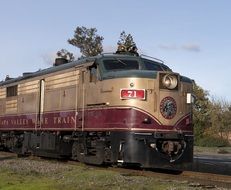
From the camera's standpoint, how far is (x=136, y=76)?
15422 mm

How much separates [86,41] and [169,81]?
159 feet

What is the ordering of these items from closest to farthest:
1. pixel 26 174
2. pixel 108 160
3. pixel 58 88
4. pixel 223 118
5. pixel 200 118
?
pixel 26 174, pixel 108 160, pixel 58 88, pixel 200 118, pixel 223 118

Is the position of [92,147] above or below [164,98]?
below

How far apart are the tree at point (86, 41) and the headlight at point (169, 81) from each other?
4721cm

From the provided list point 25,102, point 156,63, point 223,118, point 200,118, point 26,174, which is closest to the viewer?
point 26,174

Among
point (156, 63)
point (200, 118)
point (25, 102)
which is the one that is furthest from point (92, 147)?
point (200, 118)

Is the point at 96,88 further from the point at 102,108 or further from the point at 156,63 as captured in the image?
the point at 156,63

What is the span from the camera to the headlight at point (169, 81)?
51.5 feet

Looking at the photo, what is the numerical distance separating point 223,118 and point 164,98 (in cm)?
6110

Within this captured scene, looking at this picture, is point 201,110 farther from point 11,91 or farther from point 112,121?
point 112,121

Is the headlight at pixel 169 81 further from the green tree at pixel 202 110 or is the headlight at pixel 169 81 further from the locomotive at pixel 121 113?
the green tree at pixel 202 110

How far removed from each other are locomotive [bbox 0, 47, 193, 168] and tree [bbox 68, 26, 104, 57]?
43224 mm

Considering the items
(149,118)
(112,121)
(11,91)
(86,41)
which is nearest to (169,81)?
(149,118)

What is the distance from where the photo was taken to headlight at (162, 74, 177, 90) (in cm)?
1570
